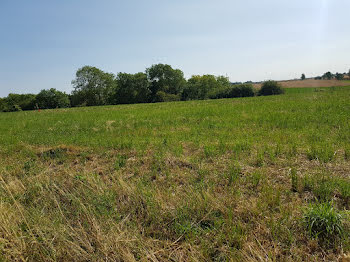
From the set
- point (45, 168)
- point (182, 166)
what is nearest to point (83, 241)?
point (182, 166)

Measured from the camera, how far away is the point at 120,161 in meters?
6.31

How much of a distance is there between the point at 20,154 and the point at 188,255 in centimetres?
814

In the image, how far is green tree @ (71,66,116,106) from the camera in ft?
262

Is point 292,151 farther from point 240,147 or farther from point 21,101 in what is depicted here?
point 21,101

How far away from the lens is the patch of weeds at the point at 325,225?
110 inches

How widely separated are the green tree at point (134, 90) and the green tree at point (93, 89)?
4.49m

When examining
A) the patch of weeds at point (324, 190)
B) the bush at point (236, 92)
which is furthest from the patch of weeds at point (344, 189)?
the bush at point (236, 92)

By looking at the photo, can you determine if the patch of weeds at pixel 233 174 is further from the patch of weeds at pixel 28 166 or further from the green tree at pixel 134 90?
Result: the green tree at pixel 134 90

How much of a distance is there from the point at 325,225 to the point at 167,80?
7874 cm

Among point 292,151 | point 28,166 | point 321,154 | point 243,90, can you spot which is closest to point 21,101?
point 243,90

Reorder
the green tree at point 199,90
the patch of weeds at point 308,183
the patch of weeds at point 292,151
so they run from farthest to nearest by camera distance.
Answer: the green tree at point 199,90
the patch of weeds at point 292,151
the patch of weeds at point 308,183

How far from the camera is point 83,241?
321 centimetres

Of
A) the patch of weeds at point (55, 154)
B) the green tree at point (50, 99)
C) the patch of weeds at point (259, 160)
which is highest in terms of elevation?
the green tree at point (50, 99)

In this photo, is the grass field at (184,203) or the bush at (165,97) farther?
the bush at (165,97)
